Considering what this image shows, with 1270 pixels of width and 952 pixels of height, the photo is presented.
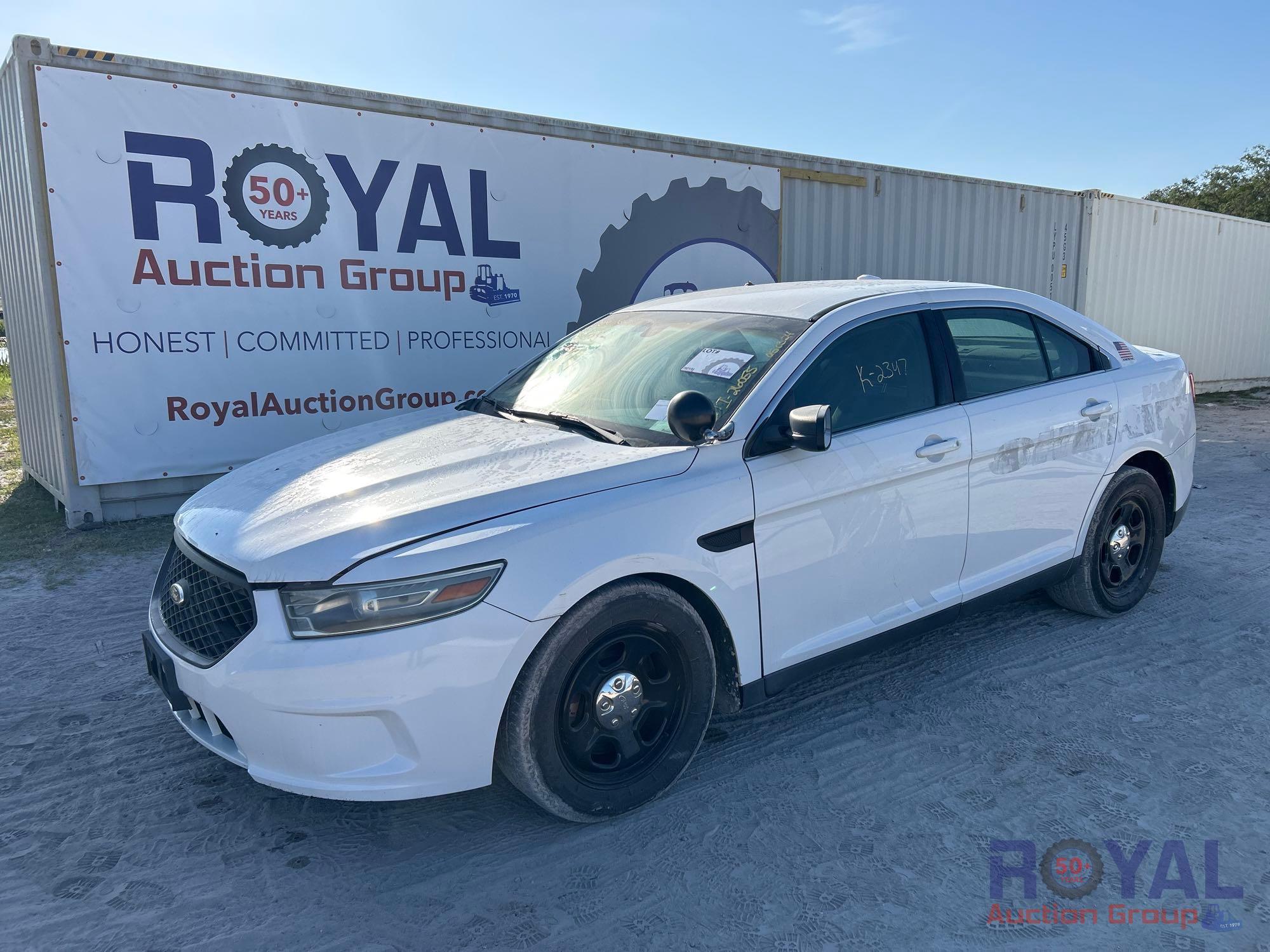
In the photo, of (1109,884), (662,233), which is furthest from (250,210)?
(1109,884)

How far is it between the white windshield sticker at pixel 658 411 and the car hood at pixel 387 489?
0.23 metres

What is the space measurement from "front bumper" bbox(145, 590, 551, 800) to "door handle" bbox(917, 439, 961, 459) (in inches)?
67.3

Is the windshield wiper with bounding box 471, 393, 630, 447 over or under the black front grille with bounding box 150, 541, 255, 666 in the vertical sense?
over

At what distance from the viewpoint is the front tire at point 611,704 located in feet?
8.59

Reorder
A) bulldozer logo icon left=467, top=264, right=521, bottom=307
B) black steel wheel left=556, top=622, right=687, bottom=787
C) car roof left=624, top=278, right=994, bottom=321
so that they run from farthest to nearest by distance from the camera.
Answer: bulldozer logo icon left=467, top=264, right=521, bottom=307
car roof left=624, top=278, right=994, bottom=321
black steel wheel left=556, top=622, right=687, bottom=787

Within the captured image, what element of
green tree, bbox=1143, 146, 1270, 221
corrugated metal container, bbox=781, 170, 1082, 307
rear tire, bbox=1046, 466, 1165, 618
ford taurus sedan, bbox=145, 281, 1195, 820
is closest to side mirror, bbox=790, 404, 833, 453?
ford taurus sedan, bbox=145, 281, 1195, 820

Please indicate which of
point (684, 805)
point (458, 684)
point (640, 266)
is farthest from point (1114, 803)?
point (640, 266)

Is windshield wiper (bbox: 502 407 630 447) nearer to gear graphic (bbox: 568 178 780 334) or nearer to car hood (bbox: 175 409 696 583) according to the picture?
car hood (bbox: 175 409 696 583)

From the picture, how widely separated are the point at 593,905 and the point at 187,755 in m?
1.71

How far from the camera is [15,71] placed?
19.1 feet

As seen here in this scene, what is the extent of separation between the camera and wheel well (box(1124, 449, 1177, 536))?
14.9 feet

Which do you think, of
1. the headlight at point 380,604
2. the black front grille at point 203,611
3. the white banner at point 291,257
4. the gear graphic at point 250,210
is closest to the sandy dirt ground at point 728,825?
the black front grille at point 203,611

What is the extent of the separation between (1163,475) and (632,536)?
134 inches

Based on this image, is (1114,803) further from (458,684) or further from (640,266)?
(640,266)
